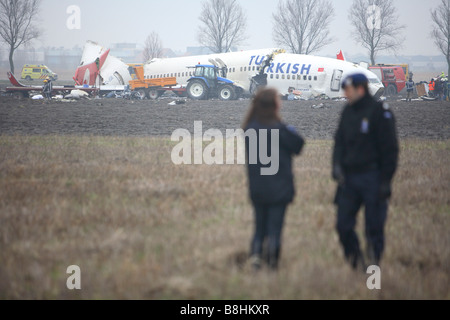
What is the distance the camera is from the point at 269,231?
443 cm

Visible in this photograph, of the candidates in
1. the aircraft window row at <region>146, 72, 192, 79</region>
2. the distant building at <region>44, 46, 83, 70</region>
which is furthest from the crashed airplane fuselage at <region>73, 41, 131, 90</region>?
the distant building at <region>44, 46, 83, 70</region>

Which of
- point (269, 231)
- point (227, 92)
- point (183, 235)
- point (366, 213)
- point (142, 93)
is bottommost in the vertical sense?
point (183, 235)

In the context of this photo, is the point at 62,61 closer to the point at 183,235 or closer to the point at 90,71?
the point at 90,71

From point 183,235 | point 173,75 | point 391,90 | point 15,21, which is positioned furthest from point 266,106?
point 15,21

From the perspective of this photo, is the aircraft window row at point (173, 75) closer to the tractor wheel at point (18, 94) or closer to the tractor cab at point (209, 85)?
the tractor cab at point (209, 85)

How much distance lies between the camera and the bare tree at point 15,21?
61.6 meters

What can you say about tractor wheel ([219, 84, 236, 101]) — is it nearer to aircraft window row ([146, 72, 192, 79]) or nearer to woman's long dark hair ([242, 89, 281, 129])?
aircraft window row ([146, 72, 192, 79])

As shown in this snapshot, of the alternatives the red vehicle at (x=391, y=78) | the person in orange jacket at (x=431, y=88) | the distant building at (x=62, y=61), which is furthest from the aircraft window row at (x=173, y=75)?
the distant building at (x=62, y=61)

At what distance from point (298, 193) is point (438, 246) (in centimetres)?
271

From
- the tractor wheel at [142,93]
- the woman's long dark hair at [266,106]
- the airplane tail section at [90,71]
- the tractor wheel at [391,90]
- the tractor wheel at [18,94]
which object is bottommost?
the woman's long dark hair at [266,106]

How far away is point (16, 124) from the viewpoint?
1808 centimetres

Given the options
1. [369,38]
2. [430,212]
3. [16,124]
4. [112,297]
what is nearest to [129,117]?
[16,124]

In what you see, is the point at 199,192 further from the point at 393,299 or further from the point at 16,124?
the point at 16,124

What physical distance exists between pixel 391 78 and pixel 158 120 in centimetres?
3284
